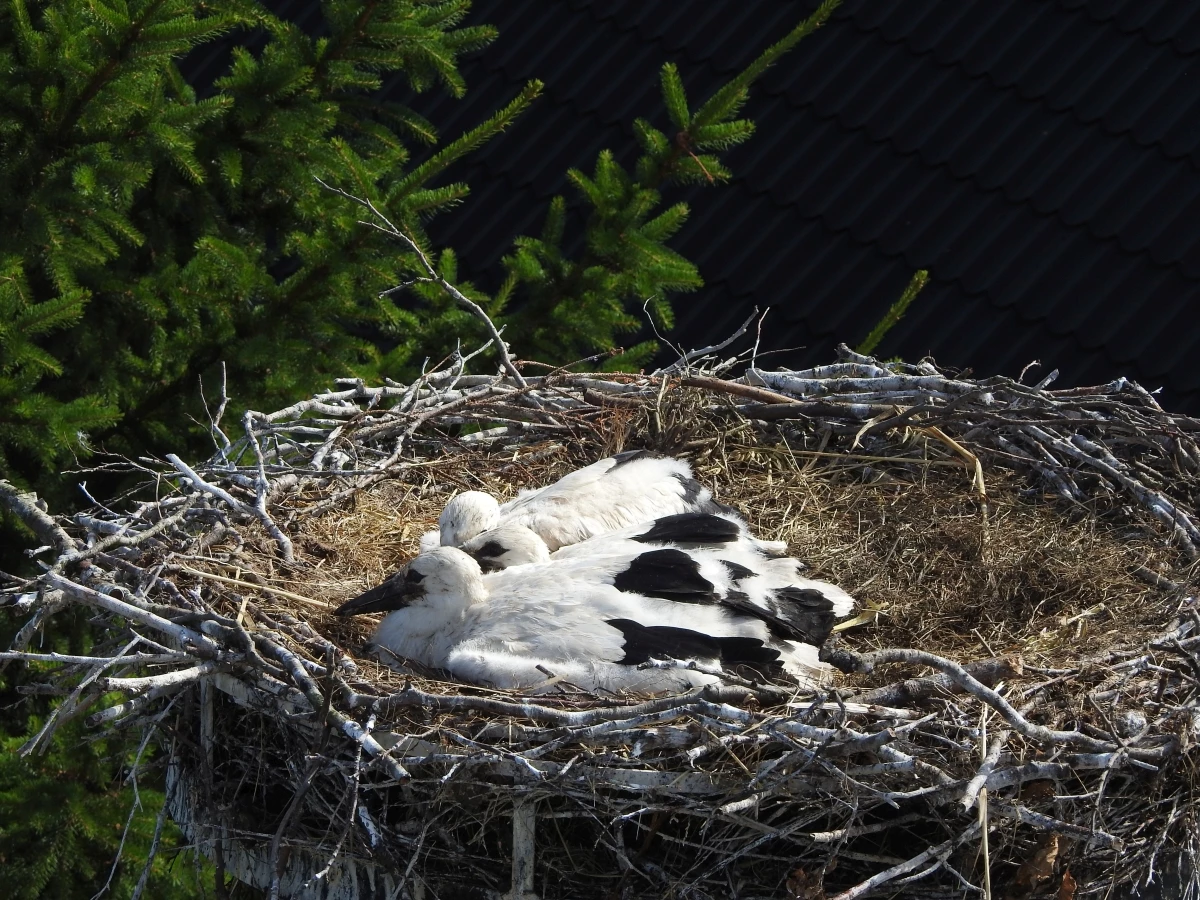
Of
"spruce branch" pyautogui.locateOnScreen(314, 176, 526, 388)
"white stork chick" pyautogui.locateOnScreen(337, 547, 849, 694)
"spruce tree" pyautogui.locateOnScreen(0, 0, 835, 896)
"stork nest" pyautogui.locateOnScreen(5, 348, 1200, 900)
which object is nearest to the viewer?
"stork nest" pyautogui.locateOnScreen(5, 348, 1200, 900)

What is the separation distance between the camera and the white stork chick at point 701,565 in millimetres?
3789

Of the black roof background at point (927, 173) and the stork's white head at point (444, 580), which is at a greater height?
the black roof background at point (927, 173)

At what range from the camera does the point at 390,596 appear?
3957mm

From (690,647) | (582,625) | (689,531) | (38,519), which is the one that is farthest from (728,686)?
(38,519)

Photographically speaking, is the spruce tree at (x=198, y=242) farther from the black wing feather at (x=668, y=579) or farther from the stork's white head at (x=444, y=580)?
the black wing feather at (x=668, y=579)

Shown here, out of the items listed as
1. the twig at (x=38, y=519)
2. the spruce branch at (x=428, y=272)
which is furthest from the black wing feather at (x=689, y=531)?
the twig at (x=38, y=519)

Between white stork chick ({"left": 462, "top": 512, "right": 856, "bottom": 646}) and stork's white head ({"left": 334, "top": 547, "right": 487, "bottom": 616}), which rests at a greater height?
white stork chick ({"left": 462, "top": 512, "right": 856, "bottom": 646})

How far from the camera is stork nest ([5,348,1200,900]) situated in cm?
312

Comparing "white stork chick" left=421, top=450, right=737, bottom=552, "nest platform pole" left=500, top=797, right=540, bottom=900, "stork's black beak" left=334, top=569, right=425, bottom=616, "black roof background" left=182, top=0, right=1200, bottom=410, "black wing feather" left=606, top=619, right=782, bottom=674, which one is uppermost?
"black roof background" left=182, top=0, right=1200, bottom=410

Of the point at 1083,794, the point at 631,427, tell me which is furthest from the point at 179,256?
the point at 1083,794

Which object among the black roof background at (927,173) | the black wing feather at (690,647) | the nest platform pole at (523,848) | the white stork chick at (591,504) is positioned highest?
the black roof background at (927,173)

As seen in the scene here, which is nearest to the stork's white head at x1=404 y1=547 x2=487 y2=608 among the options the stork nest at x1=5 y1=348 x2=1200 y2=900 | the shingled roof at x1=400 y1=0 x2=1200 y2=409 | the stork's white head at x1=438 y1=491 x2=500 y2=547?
the stork nest at x1=5 y1=348 x2=1200 y2=900

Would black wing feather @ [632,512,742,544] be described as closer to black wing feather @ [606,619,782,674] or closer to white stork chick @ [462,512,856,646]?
white stork chick @ [462,512,856,646]

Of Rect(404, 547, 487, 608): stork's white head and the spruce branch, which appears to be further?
the spruce branch
